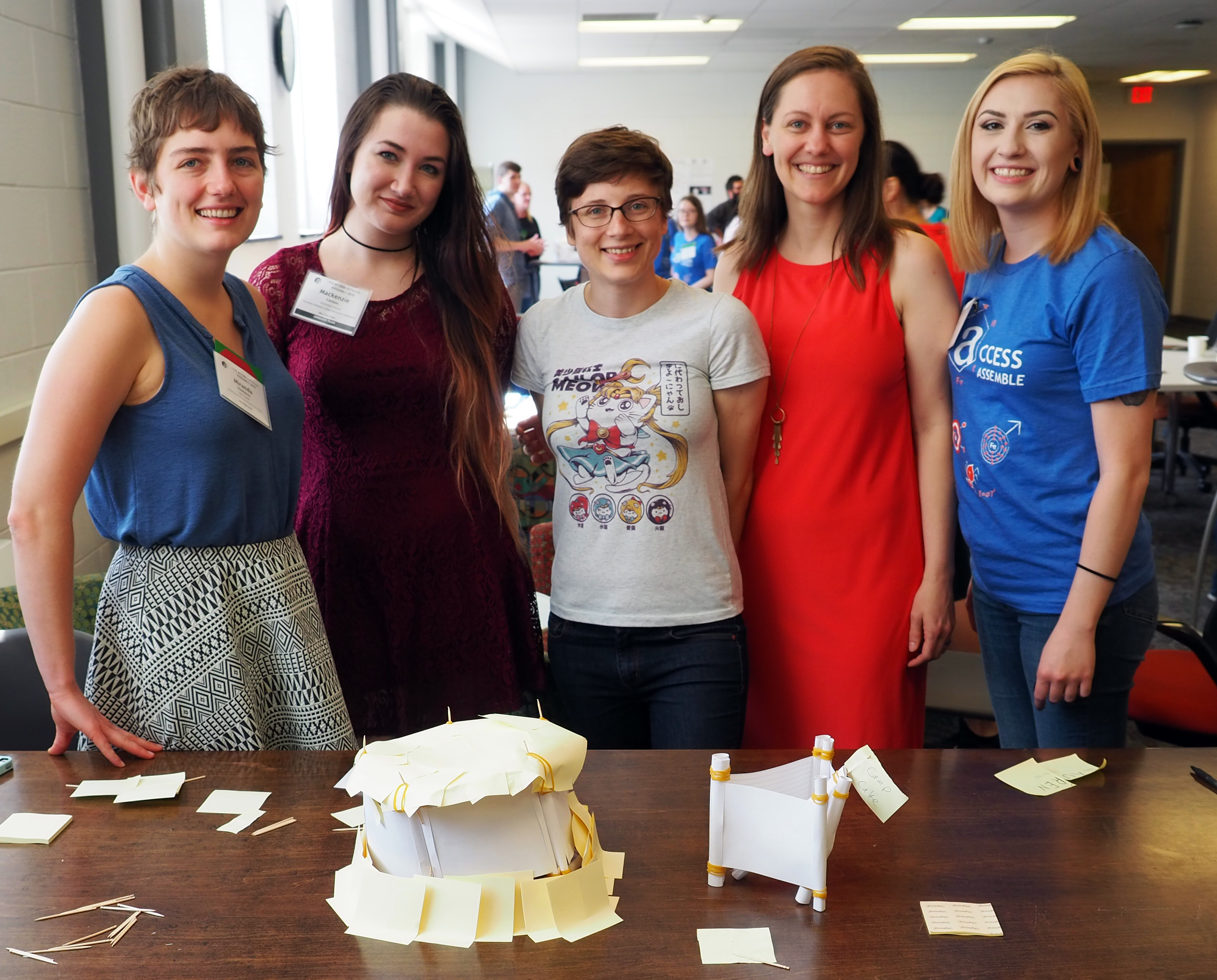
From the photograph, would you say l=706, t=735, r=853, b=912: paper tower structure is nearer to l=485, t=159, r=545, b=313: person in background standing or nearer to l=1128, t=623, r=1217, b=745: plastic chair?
l=1128, t=623, r=1217, b=745: plastic chair

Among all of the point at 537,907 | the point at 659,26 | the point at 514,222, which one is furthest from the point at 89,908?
the point at 659,26

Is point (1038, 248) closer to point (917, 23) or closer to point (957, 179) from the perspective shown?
point (957, 179)

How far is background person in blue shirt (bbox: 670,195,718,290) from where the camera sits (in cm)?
966

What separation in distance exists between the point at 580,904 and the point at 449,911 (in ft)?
0.42

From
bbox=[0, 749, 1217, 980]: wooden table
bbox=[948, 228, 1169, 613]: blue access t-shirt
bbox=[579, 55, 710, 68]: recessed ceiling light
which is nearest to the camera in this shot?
bbox=[0, 749, 1217, 980]: wooden table

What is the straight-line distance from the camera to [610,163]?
166cm

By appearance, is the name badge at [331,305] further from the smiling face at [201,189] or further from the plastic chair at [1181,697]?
the plastic chair at [1181,697]

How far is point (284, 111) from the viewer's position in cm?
561

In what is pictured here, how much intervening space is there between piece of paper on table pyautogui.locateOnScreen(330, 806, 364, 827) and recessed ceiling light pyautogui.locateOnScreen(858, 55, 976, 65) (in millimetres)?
13020

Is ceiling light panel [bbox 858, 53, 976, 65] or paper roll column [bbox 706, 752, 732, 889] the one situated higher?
ceiling light panel [bbox 858, 53, 976, 65]

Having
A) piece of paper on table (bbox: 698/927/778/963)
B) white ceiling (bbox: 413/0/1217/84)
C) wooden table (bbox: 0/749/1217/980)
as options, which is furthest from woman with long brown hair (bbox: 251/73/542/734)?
white ceiling (bbox: 413/0/1217/84)

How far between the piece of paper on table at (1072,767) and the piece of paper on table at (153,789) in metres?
1.10

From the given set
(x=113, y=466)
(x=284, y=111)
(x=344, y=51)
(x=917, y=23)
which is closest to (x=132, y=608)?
(x=113, y=466)

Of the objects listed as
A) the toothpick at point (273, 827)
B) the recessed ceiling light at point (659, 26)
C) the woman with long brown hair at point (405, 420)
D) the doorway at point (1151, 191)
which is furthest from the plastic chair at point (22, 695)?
the doorway at point (1151, 191)
